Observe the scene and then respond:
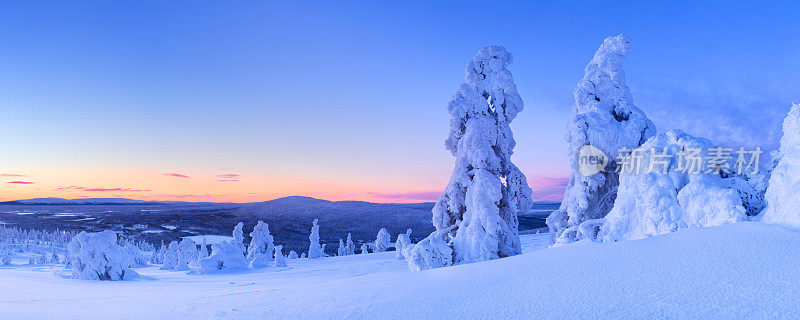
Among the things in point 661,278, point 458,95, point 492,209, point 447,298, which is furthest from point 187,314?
point 458,95

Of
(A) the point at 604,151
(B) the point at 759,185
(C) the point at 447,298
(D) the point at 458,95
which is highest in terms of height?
(D) the point at 458,95

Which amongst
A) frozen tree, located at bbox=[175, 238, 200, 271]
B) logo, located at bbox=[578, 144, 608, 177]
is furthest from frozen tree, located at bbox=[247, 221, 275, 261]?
logo, located at bbox=[578, 144, 608, 177]

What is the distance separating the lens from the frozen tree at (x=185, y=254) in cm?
3528

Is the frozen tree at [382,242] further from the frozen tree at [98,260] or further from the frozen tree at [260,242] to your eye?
the frozen tree at [98,260]

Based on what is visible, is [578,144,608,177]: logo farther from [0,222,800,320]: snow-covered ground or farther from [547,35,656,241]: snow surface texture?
[0,222,800,320]: snow-covered ground

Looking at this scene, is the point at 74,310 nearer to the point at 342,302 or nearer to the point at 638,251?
the point at 342,302

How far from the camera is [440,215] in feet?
66.2

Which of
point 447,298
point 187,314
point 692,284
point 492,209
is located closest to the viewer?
point 692,284

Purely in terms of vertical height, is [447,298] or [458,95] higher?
[458,95]

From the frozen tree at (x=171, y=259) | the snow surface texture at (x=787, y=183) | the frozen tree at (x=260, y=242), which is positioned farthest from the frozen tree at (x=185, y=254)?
the snow surface texture at (x=787, y=183)

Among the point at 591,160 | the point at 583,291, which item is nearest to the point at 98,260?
the point at 583,291

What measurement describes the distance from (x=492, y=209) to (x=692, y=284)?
14023 mm

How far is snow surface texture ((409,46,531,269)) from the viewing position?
18.3 metres

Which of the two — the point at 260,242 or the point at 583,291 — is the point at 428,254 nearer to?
the point at 583,291
